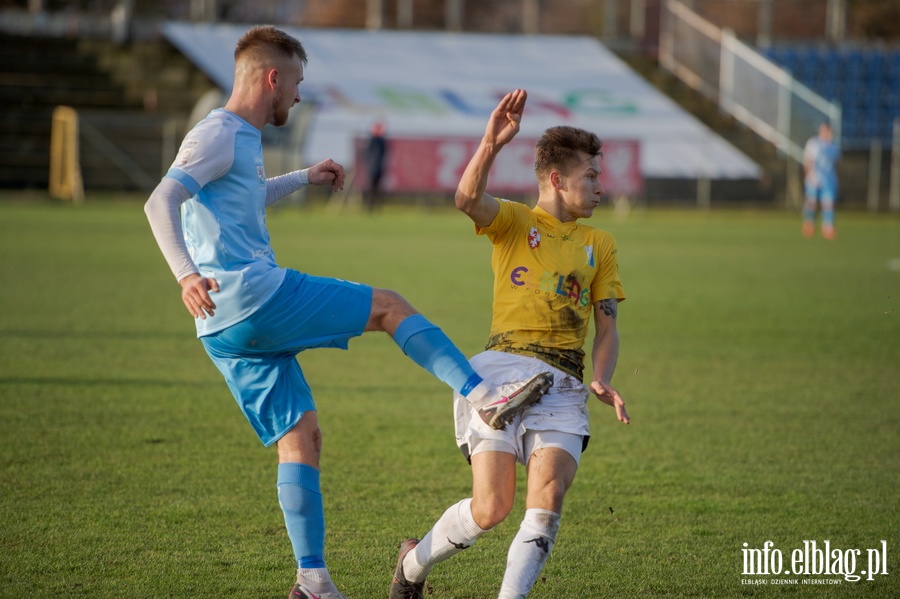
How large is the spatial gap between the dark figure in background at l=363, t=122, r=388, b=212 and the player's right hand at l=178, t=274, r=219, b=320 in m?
23.8

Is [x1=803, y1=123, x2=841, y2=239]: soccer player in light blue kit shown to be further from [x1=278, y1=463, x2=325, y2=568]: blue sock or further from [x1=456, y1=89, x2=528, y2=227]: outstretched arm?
[x1=278, y1=463, x2=325, y2=568]: blue sock

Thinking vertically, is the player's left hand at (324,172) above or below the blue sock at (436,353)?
above

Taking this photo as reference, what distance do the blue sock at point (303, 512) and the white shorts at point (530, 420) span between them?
56cm

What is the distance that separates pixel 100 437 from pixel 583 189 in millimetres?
3473

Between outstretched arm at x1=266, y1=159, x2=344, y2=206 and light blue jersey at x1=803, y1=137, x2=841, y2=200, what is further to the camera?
light blue jersey at x1=803, y1=137, x2=841, y2=200

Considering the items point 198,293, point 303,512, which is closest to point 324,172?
point 198,293

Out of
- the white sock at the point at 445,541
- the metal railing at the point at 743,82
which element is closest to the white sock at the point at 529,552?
the white sock at the point at 445,541

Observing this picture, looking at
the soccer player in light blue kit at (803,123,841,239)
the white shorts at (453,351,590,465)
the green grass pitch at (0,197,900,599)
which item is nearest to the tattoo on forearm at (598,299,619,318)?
the white shorts at (453,351,590,465)

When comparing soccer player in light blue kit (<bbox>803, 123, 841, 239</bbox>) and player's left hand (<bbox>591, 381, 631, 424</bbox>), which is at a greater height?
player's left hand (<bbox>591, 381, 631, 424</bbox>)

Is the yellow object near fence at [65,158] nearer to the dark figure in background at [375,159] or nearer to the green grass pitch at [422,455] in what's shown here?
the dark figure in background at [375,159]

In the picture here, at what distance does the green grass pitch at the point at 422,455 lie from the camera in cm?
435

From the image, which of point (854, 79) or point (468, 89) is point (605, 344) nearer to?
point (468, 89)

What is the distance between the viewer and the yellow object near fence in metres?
29.8

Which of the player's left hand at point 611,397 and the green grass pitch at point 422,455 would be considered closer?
the player's left hand at point 611,397
